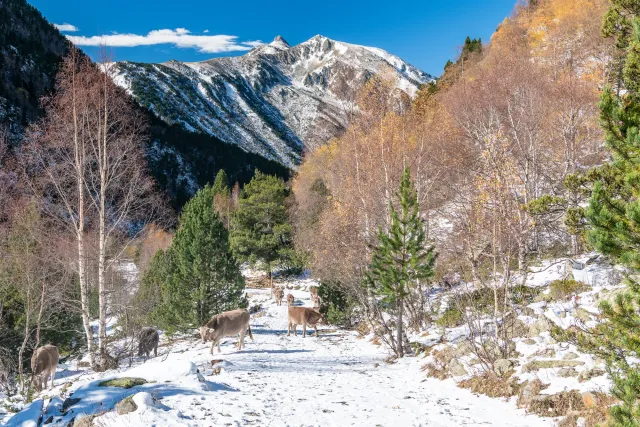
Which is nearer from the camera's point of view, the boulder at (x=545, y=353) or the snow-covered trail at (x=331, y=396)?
the snow-covered trail at (x=331, y=396)

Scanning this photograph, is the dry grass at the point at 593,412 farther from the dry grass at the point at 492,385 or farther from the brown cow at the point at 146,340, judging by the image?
the brown cow at the point at 146,340

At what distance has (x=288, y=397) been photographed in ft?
28.8

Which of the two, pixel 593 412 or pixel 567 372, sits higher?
pixel 567 372

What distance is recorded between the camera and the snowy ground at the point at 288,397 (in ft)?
23.4

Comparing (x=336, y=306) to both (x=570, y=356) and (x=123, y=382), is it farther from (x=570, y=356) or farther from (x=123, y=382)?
(x=123, y=382)

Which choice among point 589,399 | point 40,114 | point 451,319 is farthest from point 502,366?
point 40,114

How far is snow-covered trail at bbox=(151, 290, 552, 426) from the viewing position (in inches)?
293

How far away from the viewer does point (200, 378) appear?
8.81 m

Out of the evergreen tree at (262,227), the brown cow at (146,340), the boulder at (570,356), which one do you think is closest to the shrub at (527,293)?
the boulder at (570,356)

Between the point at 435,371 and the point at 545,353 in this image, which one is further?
the point at 435,371

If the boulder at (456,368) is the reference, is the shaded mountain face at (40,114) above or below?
above

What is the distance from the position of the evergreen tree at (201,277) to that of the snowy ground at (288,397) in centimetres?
597

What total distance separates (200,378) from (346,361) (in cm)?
606

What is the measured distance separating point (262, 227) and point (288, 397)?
92.1ft
